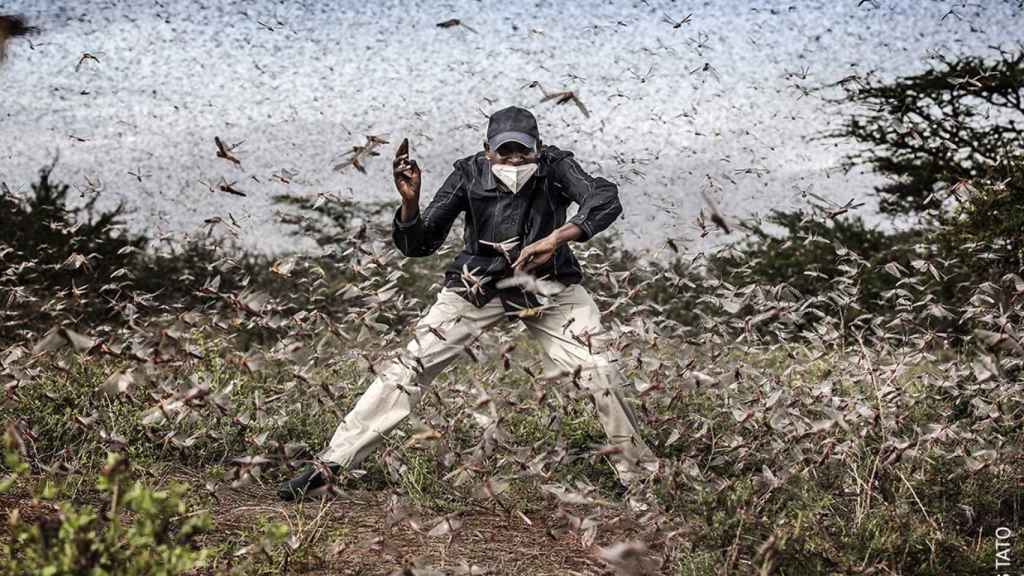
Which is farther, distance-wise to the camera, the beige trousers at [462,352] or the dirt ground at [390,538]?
the beige trousers at [462,352]

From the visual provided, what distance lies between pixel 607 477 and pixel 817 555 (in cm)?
176

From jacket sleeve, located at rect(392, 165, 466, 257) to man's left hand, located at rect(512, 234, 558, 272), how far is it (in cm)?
72

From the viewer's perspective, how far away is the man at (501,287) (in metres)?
4.34

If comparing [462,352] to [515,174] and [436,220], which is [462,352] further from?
[515,174]

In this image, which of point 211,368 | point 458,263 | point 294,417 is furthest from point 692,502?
point 211,368

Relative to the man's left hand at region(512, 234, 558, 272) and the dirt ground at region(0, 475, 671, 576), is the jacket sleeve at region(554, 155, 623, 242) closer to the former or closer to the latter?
the man's left hand at region(512, 234, 558, 272)

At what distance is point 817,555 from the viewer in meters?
3.31

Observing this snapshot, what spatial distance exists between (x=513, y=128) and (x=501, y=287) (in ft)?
2.49

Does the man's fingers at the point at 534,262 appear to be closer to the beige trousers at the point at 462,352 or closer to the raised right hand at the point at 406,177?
the beige trousers at the point at 462,352

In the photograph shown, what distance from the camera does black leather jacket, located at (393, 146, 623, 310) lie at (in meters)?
4.53

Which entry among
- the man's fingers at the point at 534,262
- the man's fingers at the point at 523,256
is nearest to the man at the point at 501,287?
the man's fingers at the point at 534,262

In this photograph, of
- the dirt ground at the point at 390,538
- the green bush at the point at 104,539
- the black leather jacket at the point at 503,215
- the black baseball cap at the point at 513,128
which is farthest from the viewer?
the black leather jacket at the point at 503,215

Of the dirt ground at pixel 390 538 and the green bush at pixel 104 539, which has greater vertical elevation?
the green bush at pixel 104 539

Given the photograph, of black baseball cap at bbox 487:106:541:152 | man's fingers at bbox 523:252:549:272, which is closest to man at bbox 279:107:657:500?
black baseball cap at bbox 487:106:541:152
